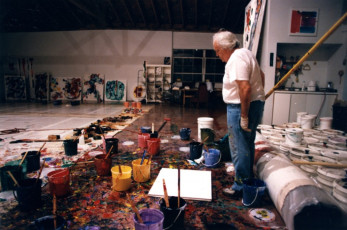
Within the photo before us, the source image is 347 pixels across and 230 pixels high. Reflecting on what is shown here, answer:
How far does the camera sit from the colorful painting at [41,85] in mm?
11375

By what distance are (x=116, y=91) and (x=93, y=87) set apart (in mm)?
1173

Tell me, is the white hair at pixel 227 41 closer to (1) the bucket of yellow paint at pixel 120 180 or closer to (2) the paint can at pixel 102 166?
(1) the bucket of yellow paint at pixel 120 180

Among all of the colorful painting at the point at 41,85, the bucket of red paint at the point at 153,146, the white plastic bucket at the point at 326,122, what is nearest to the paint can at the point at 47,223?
the bucket of red paint at the point at 153,146

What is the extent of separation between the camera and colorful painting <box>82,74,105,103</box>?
1111 centimetres

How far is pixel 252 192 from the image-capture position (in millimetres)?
2055

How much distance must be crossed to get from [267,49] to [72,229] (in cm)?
580

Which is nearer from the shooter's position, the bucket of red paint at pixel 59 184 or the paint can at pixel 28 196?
the paint can at pixel 28 196

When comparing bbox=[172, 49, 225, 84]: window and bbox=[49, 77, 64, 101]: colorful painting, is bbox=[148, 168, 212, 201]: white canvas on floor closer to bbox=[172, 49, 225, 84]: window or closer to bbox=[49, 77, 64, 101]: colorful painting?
bbox=[172, 49, 225, 84]: window

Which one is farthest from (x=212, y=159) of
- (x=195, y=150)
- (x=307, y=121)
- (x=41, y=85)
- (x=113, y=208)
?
(x=41, y=85)

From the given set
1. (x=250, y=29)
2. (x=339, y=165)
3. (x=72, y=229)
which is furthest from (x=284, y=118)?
(x=72, y=229)

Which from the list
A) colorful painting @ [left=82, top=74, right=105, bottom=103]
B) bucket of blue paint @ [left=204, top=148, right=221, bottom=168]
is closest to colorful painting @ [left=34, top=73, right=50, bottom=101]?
colorful painting @ [left=82, top=74, right=105, bottom=103]

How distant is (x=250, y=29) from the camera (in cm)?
688

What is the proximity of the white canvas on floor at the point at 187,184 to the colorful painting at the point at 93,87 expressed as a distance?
9.14 metres

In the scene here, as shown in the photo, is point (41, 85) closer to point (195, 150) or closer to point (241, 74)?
point (195, 150)
